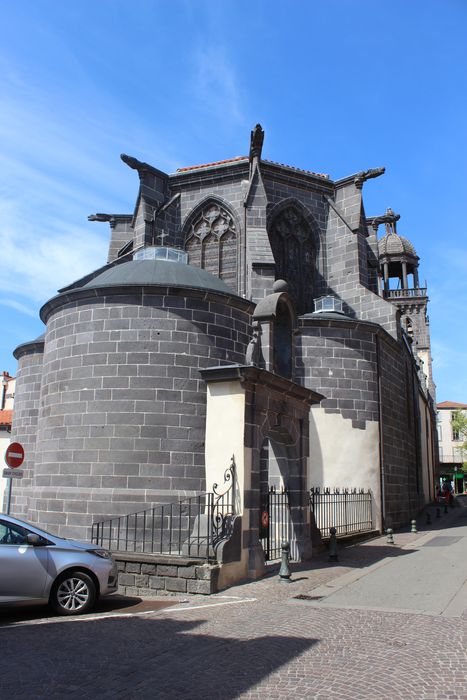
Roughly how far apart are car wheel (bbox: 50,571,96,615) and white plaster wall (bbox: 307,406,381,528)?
10063 millimetres

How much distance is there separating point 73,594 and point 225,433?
11.7 ft

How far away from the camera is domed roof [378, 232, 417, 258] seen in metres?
56.2

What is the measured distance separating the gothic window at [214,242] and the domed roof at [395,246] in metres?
36.4

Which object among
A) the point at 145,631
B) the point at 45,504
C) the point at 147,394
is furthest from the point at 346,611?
the point at 45,504

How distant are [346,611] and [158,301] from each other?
7484 millimetres

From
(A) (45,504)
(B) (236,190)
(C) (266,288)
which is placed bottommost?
(A) (45,504)

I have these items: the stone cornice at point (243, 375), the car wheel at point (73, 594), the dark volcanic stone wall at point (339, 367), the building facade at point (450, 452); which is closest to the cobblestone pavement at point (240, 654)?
the car wheel at point (73, 594)

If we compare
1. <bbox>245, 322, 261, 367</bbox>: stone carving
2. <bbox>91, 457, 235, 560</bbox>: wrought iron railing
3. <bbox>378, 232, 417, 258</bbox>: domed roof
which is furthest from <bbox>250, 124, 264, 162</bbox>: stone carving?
<bbox>378, 232, 417, 258</bbox>: domed roof

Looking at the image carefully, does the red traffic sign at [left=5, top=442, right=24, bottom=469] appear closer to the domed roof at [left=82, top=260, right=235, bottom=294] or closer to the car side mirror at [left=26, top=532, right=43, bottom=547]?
the car side mirror at [left=26, top=532, right=43, bottom=547]

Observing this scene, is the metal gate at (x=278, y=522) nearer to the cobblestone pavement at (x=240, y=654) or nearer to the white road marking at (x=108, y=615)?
the white road marking at (x=108, y=615)

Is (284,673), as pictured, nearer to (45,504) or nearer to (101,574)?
(101,574)

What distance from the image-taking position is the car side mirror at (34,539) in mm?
7781

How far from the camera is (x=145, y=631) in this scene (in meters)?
6.95

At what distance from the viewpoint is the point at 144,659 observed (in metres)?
5.84
